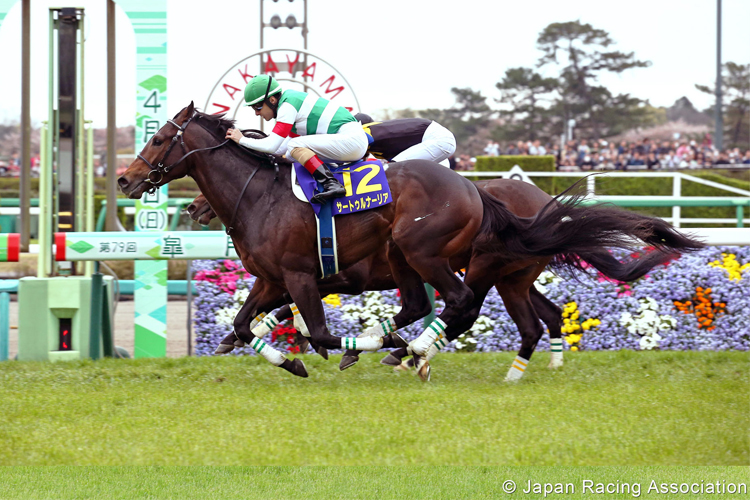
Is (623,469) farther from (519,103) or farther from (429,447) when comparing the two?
(519,103)

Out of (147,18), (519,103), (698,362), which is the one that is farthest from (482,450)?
(519,103)

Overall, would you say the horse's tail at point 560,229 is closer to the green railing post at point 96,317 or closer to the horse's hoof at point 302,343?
the horse's hoof at point 302,343

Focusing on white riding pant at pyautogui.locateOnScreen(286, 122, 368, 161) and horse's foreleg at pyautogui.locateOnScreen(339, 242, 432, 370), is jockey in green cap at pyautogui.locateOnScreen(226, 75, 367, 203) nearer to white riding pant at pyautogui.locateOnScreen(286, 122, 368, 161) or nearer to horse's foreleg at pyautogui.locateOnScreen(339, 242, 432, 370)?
white riding pant at pyautogui.locateOnScreen(286, 122, 368, 161)

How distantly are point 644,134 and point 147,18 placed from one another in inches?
1058

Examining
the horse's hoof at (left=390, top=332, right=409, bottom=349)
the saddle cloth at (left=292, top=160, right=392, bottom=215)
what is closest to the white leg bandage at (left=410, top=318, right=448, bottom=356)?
the horse's hoof at (left=390, top=332, right=409, bottom=349)

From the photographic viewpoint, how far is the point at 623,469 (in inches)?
121

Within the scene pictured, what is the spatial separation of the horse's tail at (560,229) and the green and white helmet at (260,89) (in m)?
1.28

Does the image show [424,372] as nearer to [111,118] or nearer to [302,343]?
[302,343]

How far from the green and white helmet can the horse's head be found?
1.52 ft

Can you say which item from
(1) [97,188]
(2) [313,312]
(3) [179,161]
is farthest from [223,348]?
(1) [97,188]

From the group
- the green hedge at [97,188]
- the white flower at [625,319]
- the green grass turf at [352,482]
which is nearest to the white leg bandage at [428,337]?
the green grass turf at [352,482]

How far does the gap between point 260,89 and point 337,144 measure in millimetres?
502

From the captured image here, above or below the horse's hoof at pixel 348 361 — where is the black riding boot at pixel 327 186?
above

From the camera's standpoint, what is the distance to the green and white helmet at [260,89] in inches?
172
